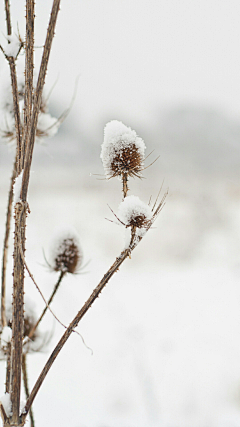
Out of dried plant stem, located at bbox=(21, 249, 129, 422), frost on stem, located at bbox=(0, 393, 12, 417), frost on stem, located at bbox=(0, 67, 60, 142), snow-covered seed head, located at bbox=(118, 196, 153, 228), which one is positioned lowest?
frost on stem, located at bbox=(0, 393, 12, 417)

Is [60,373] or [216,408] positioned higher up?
[60,373]

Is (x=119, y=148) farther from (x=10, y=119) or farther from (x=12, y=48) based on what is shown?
(x=10, y=119)

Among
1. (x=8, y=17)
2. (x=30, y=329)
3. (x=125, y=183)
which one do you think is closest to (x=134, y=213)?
(x=125, y=183)

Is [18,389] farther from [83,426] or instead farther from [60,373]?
[60,373]

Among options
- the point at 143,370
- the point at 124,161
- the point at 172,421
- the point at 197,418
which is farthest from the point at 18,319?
the point at 143,370

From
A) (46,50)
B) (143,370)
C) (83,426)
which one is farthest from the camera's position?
(143,370)

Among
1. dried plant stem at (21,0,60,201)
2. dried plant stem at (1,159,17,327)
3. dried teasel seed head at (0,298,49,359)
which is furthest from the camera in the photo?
dried teasel seed head at (0,298,49,359)

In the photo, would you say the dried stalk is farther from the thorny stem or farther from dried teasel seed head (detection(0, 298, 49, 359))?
dried teasel seed head (detection(0, 298, 49, 359))

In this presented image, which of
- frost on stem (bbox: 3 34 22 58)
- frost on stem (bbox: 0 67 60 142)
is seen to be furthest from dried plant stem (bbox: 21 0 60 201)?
frost on stem (bbox: 0 67 60 142)
